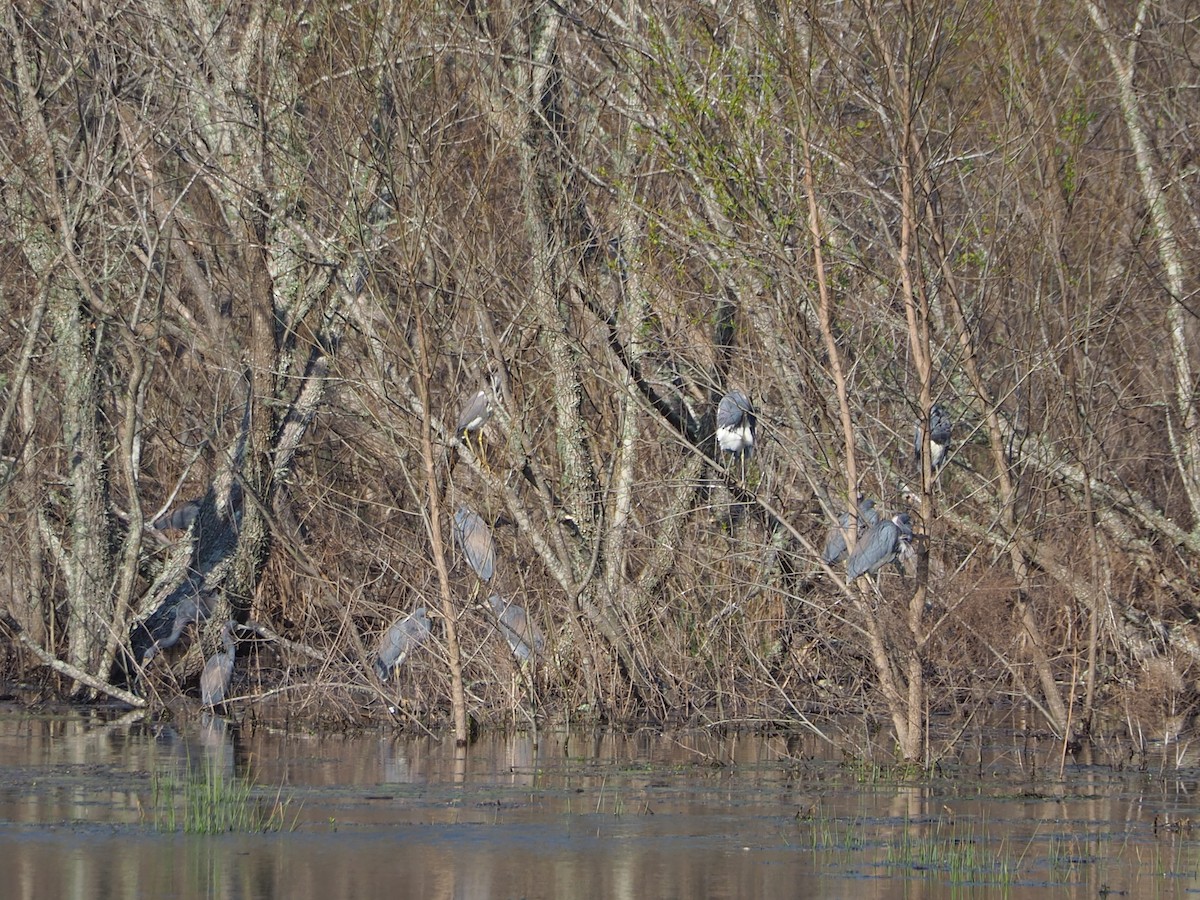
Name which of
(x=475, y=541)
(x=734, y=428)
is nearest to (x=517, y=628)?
(x=475, y=541)

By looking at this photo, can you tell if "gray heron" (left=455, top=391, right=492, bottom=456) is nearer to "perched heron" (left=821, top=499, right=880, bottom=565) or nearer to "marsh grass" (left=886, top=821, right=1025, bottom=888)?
"perched heron" (left=821, top=499, right=880, bottom=565)

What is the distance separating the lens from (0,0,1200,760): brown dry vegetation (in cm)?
955

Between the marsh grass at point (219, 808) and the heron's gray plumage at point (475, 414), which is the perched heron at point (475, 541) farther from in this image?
the marsh grass at point (219, 808)

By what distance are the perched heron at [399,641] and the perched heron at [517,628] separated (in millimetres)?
448

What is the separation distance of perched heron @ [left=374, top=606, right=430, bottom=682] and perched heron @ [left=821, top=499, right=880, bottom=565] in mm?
2446

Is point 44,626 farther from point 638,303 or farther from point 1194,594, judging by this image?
point 1194,594

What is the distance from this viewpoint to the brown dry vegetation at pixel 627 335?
9.55m

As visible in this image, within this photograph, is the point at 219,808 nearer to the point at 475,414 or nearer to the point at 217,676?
the point at 217,676

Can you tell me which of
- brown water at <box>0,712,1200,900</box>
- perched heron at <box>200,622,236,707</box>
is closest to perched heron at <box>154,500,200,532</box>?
perched heron at <box>200,622,236,707</box>

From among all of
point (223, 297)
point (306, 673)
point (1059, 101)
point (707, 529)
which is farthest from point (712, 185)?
point (223, 297)

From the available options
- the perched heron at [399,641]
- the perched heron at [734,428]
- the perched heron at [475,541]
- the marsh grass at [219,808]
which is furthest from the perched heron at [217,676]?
the perched heron at [734,428]

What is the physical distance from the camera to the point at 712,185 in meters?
9.50

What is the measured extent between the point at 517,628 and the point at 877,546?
8.90 ft

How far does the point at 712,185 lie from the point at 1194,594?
13.8ft
